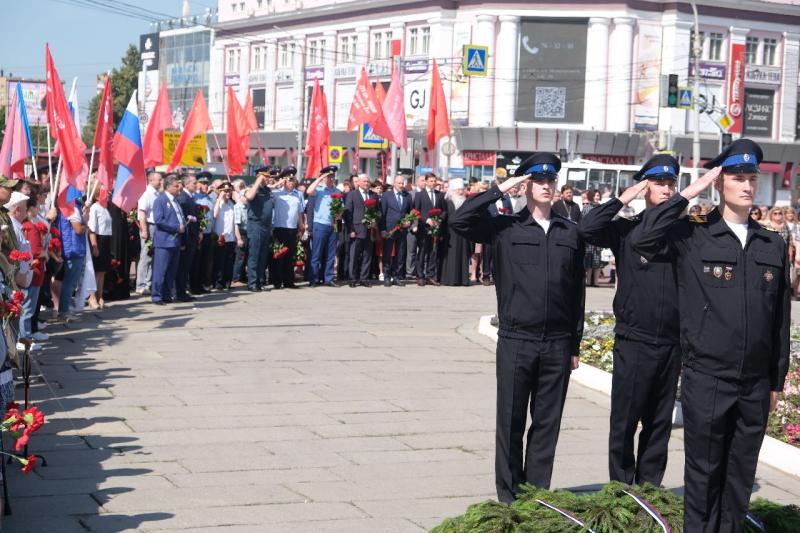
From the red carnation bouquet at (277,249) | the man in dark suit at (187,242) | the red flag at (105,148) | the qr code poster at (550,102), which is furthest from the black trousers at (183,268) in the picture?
the qr code poster at (550,102)

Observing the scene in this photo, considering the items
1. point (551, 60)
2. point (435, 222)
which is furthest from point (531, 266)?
point (551, 60)

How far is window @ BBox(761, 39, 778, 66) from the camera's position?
6875cm

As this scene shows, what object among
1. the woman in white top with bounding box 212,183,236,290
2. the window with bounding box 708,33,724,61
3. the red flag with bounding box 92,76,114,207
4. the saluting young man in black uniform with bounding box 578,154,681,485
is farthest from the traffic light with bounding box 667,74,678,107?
the saluting young man in black uniform with bounding box 578,154,681,485

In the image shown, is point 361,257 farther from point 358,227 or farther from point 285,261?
point 285,261

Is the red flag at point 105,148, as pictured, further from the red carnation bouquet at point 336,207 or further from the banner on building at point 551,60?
the banner on building at point 551,60

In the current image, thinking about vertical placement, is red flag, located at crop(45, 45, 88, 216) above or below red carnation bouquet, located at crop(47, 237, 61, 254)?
above

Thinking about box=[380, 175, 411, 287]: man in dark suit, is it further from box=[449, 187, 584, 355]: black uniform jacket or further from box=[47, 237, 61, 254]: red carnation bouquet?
box=[449, 187, 584, 355]: black uniform jacket

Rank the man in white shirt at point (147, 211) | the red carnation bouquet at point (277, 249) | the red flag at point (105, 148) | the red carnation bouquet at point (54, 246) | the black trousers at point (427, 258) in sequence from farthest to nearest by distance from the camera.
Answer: the black trousers at point (427, 258) → the red carnation bouquet at point (277, 249) → the man in white shirt at point (147, 211) → the red flag at point (105, 148) → the red carnation bouquet at point (54, 246)

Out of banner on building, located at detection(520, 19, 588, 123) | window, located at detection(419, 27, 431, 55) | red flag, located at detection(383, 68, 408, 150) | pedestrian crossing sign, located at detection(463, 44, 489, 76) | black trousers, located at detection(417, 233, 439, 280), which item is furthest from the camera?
window, located at detection(419, 27, 431, 55)

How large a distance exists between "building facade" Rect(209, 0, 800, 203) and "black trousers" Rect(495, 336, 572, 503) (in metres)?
56.1

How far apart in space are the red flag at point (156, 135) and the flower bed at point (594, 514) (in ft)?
55.5

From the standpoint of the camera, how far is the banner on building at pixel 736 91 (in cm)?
6638

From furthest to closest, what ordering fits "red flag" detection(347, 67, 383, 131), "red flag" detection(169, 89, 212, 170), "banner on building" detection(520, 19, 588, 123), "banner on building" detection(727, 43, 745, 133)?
"banner on building" detection(727, 43, 745, 133) → "banner on building" detection(520, 19, 588, 123) → "red flag" detection(347, 67, 383, 131) → "red flag" detection(169, 89, 212, 170)

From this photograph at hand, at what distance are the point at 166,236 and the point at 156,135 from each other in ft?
19.7
